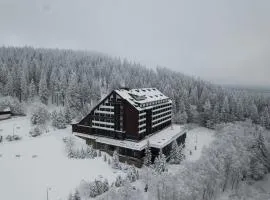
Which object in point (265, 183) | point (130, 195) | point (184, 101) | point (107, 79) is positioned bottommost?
point (265, 183)

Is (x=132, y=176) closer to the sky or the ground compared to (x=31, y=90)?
closer to the ground

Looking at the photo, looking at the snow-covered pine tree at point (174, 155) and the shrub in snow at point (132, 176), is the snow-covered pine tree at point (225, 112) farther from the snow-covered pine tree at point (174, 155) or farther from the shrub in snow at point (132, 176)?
the shrub in snow at point (132, 176)

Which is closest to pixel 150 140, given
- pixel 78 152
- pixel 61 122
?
pixel 78 152

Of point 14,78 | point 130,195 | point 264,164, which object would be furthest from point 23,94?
point 264,164

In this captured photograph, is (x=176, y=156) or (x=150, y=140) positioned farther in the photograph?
(x=150, y=140)

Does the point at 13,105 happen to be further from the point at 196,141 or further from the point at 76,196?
the point at 196,141

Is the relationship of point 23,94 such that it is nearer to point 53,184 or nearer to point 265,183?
point 53,184

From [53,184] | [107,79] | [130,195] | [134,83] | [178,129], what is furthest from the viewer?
[107,79]
